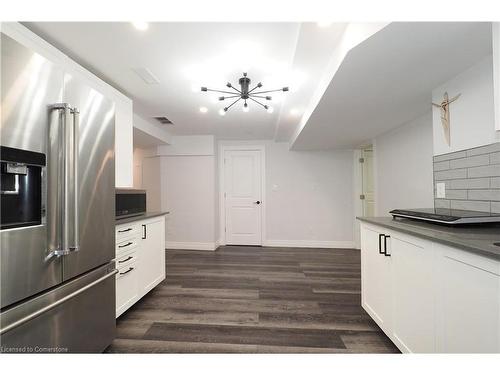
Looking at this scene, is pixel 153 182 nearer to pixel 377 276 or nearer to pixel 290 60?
pixel 290 60

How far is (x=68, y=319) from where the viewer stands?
3.77 ft

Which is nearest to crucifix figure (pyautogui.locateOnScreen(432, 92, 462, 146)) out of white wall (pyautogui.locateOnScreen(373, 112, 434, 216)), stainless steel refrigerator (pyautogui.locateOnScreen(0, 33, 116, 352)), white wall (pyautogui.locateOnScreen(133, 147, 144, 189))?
white wall (pyautogui.locateOnScreen(373, 112, 434, 216))

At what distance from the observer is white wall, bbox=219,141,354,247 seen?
15.2 feet

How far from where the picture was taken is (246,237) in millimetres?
4840

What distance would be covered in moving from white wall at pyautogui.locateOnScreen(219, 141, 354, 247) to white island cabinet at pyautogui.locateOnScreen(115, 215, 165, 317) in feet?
8.66

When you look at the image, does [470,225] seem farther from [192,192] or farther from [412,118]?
[192,192]

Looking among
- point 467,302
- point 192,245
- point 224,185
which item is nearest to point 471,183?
point 467,302

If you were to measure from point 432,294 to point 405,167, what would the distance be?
2243mm

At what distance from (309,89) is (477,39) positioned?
1244 mm

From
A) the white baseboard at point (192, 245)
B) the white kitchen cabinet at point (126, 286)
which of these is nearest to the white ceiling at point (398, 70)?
the white kitchen cabinet at point (126, 286)

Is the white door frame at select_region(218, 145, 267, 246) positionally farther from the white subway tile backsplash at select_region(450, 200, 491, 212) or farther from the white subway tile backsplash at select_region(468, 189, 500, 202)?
the white subway tile backsplash at select_region(468, 189, 500, 202)

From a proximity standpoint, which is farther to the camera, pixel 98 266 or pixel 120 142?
pixel 120 142

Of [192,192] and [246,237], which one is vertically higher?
[192,192]
